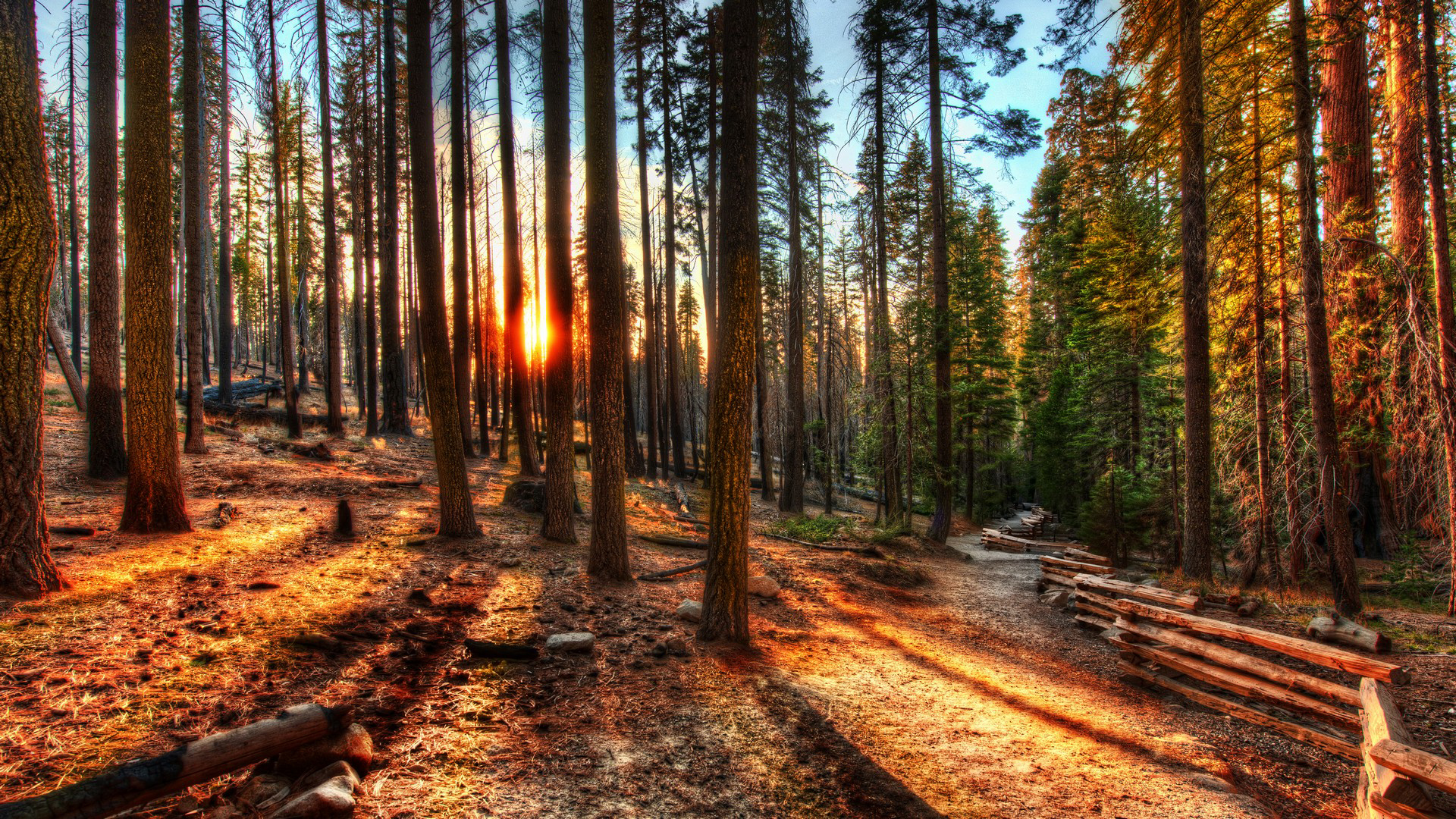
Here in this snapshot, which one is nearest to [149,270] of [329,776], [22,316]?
[22,316]

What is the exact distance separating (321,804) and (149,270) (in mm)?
7223

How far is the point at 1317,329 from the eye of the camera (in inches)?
336

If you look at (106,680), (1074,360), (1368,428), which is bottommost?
(106,680)

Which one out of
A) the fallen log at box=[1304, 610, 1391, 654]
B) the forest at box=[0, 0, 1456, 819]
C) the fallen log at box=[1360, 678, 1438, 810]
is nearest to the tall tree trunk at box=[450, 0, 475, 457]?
the forest at box=[0, 0, 1456, 819]

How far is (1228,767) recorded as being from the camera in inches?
180

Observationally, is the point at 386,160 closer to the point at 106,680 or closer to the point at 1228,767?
the point at 106,680

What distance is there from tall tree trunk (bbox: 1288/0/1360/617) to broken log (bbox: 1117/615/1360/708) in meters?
3.85

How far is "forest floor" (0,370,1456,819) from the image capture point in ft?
11.0

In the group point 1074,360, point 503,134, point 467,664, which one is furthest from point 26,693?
point 1074,360

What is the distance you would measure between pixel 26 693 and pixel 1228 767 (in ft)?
27.7

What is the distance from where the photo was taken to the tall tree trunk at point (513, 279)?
42.2ft

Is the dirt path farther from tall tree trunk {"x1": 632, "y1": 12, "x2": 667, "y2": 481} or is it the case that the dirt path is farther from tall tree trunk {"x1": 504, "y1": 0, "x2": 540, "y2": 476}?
tall tree trunk {"x1": 632, "y1": 12, "x2": 667, "y2": 481}

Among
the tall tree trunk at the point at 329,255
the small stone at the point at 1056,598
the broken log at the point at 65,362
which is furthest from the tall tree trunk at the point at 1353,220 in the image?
the broken log at the point at 65,362

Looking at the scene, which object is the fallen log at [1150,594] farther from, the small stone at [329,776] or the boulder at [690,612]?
the small stone at [329,776]
